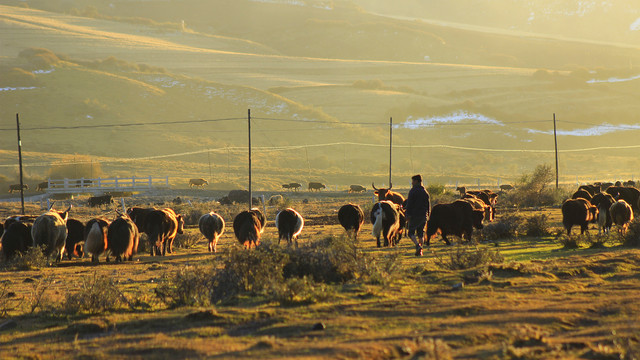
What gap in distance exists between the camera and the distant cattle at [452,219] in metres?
19.3

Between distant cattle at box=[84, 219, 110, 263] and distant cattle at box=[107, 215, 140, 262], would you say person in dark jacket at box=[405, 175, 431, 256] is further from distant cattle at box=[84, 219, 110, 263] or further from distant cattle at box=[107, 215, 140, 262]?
distant cattle at box=[84, 219, 110, 263]

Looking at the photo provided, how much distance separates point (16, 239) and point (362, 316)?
37.7ft

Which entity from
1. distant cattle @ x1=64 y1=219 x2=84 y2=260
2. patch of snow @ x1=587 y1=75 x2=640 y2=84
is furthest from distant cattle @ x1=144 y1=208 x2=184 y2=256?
patch of snow @ x1=587 y1=75 x2=640 y2=84

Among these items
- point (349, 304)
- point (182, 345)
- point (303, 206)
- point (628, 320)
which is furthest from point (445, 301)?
point (303, 206)

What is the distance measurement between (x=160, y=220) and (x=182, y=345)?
36.5ft

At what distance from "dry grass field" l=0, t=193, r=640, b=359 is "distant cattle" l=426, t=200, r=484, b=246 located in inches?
173

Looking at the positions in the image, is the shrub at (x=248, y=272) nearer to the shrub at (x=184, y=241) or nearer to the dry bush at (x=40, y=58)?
the shrub at (x=184, y=241)

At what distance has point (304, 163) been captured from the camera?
299ft

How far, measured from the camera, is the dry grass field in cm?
801

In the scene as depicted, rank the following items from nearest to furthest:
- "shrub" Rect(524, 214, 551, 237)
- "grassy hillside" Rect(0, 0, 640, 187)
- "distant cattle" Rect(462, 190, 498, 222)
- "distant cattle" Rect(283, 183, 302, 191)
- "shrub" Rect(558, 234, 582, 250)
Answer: "shrub" Rect(558, 234, 582, 250)
"shrub" Rect(524, 214, 551, 237)
"distant cattle" Rect(462, 190, 498, 222)
"distant cattle" Rect(283, 183, 302, 191)
"grassy hillside" Rect(0, 0, 640, 187)

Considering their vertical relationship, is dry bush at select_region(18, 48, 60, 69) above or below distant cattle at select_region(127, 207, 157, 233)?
above

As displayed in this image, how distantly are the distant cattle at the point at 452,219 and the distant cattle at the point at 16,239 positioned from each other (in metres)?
10.4

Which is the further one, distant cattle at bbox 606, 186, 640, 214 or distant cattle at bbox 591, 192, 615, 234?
distant cattle at bbox 606, 186, 640, 214

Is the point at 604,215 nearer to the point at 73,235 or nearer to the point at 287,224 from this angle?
the point at 287,224
